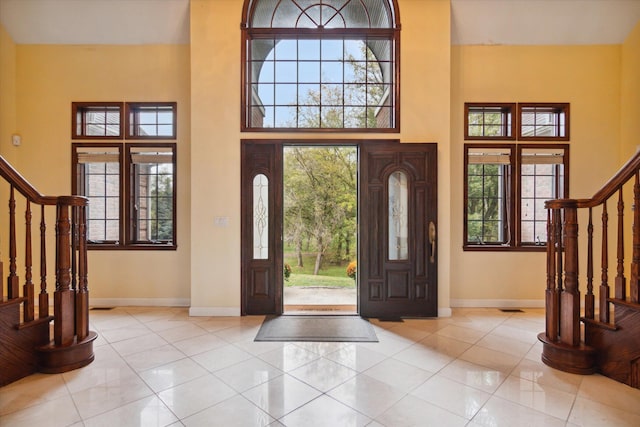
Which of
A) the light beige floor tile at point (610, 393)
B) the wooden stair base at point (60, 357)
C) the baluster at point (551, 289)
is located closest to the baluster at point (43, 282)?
the wooden stair base at point (60, 357)

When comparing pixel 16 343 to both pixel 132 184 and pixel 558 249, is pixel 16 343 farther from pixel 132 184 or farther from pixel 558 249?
pixel 558 249

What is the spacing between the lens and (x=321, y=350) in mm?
2850

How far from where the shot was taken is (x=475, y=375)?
7.90 ft

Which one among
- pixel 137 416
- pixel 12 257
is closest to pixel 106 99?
pixel 12 257

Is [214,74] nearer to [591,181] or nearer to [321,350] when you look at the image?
[321,350]

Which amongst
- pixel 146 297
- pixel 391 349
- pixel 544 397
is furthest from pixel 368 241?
pixel 146 297

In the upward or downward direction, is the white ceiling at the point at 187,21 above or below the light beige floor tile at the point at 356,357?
above

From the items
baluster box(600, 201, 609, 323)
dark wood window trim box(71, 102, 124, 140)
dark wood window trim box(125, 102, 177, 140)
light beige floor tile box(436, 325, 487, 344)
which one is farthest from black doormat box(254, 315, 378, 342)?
dark wood window trim box(71, 102, 124, 140)

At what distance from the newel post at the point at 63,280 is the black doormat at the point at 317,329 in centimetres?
158

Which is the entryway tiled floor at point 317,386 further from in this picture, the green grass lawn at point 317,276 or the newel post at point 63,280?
the green grass lawn at point 317,276

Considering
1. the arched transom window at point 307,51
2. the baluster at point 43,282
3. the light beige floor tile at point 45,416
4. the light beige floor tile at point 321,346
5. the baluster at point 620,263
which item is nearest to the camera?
the light beige floor tile at point 45,416

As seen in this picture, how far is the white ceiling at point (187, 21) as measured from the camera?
395 centimetres

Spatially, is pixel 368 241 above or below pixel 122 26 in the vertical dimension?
below

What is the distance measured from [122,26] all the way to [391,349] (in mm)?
5109
